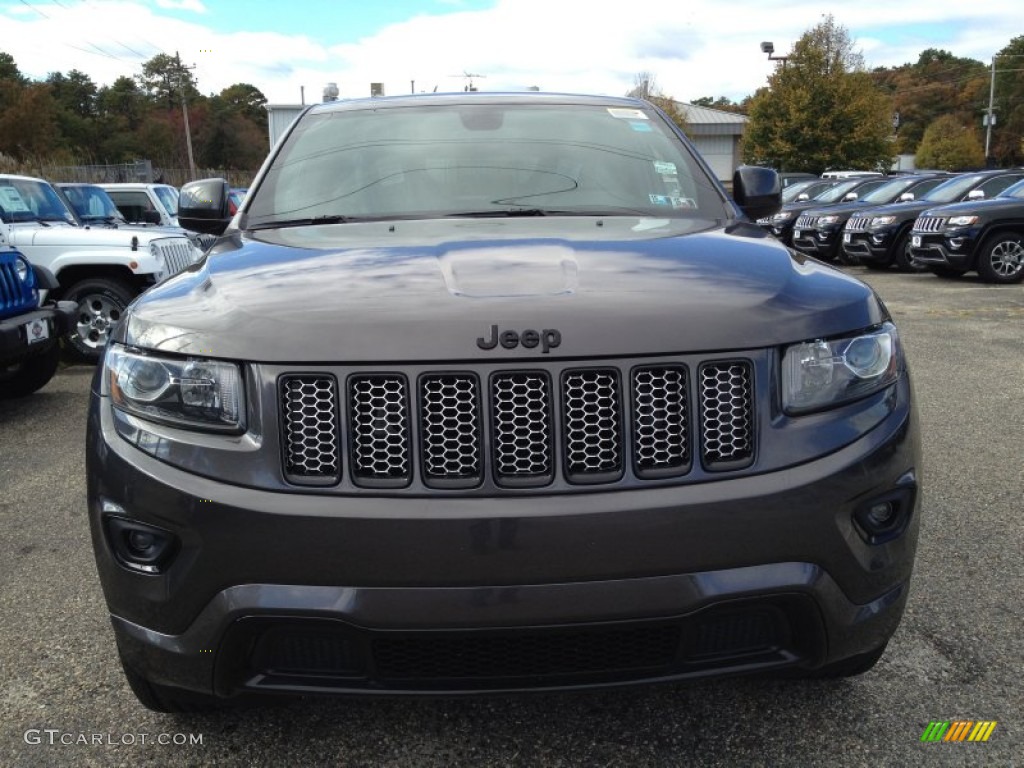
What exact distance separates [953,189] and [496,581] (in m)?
15.2

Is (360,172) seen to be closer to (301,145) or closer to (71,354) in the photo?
(301,145)

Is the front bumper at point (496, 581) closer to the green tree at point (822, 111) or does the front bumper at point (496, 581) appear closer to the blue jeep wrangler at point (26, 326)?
the blue jeep wrangler at point (26, 326)

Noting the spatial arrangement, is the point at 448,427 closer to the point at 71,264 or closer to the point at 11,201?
the point at 71,264

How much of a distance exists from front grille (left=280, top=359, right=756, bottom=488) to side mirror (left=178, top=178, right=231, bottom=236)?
1.77m

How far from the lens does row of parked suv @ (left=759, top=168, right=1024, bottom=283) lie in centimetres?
1273

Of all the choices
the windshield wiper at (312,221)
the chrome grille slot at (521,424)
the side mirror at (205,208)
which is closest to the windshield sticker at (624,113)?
the windshield wiper at (312,221)

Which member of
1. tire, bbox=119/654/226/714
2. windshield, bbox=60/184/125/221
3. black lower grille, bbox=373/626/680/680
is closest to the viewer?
black lower grille, bbox=373/626/680/680

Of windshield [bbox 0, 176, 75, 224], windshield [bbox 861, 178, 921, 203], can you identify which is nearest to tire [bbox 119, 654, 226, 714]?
windshield [bbox 0, 176, 75, 224]

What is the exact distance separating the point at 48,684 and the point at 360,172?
6.03 ft

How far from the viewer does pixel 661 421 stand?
6.06 feet

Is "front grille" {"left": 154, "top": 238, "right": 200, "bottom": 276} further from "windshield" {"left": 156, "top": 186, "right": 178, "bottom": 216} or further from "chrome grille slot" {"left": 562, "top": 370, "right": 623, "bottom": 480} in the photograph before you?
"chrome grille slot" {"left": 562, "top": 370, "right": 623, "bottom": 480}

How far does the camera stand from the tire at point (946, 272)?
1335 cm

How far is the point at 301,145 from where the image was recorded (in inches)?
132

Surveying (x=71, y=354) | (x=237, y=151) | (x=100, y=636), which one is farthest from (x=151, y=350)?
(x=237, y=151)
